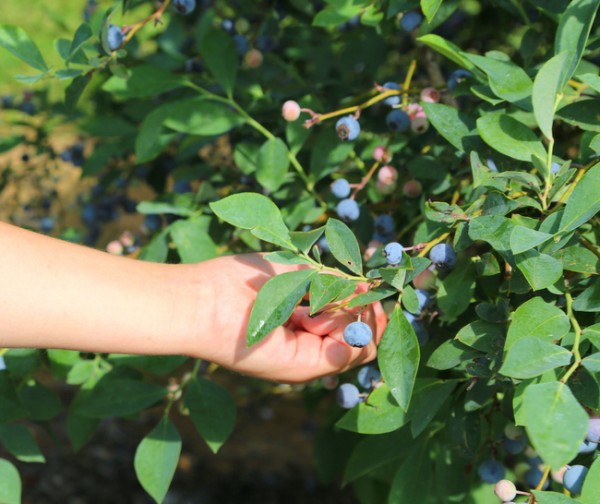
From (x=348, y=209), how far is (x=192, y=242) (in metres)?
0.24

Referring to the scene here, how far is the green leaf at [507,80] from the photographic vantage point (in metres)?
0.92

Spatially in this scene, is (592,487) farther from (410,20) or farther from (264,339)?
(410,20)

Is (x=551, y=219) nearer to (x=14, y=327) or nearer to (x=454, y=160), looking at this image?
(x=454, y=160)

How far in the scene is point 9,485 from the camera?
1087 mm

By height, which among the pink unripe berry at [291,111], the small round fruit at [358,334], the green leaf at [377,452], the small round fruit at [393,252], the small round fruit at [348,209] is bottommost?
the green leaf at [377,452]

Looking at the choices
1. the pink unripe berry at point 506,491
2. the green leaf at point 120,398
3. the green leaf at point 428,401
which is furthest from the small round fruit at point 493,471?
the green leaf at point 120,398

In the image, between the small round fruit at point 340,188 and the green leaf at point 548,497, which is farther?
the small round fruit at point 340,188

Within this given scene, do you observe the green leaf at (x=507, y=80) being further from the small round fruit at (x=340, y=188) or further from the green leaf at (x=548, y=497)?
the green leaf at (x=548, y=497)

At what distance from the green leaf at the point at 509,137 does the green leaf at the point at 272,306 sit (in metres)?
0.26

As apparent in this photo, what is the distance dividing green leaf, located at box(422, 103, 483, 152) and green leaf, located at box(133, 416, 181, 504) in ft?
1.79

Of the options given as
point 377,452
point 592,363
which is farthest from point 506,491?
point 377,452

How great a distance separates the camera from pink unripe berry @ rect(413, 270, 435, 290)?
3.23ft

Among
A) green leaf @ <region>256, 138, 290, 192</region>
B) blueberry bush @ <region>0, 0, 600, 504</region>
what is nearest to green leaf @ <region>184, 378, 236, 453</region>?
blueberry bush @ <region>0, 0, 600, 504</region>

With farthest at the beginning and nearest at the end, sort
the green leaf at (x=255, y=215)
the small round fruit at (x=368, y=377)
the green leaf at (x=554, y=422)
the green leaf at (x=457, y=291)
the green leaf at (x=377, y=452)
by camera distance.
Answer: the green leaf at (x=377, y=452) < the small round fruit at (x=368, y=377) < the green leaf at (x=457, y=291) < the green leaf at (x=255, y=215) < the green leaf at (x=554, y=422)
